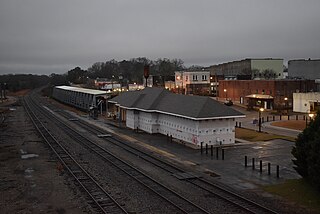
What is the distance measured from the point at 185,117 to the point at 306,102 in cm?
3369

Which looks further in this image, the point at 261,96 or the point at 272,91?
the point at 261,96

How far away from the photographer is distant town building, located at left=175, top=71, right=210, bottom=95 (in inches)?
3671

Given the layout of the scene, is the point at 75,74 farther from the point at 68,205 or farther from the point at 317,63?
the point at 68,205

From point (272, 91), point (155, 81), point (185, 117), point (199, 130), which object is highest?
point (155, 81)

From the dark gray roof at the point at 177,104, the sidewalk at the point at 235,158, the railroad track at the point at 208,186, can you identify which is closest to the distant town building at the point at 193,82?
the dark gray roof at the point at 177,104

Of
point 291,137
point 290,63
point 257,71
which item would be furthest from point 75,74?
point 291,137

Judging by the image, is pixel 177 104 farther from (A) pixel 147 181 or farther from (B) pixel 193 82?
(B) pixel 193 82

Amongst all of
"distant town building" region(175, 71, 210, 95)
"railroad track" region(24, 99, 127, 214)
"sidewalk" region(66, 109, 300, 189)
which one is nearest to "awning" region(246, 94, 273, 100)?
"distant town building" region(175, 71, 210, 95)

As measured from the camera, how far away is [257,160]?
25.4 m

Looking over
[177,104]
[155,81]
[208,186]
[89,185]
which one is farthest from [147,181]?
[155,81]

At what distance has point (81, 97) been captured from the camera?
7556cm

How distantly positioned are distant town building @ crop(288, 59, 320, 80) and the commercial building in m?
54.7

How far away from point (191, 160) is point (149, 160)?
9.92 feet

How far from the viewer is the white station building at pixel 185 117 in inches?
1221
